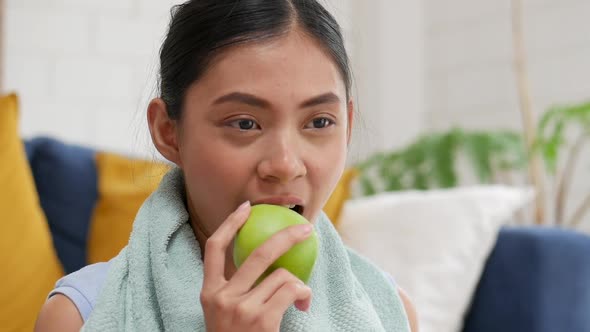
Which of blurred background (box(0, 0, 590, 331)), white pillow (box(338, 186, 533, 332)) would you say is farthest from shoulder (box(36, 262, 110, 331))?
blurred background (box(0, 0, 590, 331))

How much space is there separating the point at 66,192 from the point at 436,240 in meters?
0.88

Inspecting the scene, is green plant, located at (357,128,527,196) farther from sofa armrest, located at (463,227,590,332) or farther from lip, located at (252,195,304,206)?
lip, located at (252,195,304,206)

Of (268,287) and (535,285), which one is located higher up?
(268,287)

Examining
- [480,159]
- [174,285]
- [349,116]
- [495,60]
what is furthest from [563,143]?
[174,285]

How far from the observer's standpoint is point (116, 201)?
1.97 m

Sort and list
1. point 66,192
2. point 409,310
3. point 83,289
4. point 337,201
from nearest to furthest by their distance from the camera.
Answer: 1. point 83,289
2. point 409,310
3. point 337,201
4. point 66,192

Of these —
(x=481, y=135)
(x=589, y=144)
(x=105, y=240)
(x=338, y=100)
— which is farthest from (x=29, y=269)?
(x=589, y=144)

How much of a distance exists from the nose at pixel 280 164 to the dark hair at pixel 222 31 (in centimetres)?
13

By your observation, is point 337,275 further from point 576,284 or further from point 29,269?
point 29,269

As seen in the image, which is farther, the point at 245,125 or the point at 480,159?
the point at 480,159

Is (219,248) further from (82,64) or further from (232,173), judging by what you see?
(82,64)

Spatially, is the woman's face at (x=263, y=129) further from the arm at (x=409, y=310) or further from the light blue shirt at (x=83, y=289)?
the arm at (x=409, y=310)

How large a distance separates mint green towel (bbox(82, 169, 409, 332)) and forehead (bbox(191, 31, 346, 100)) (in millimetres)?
176

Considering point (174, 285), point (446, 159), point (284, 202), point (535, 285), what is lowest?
point (535, 285)
